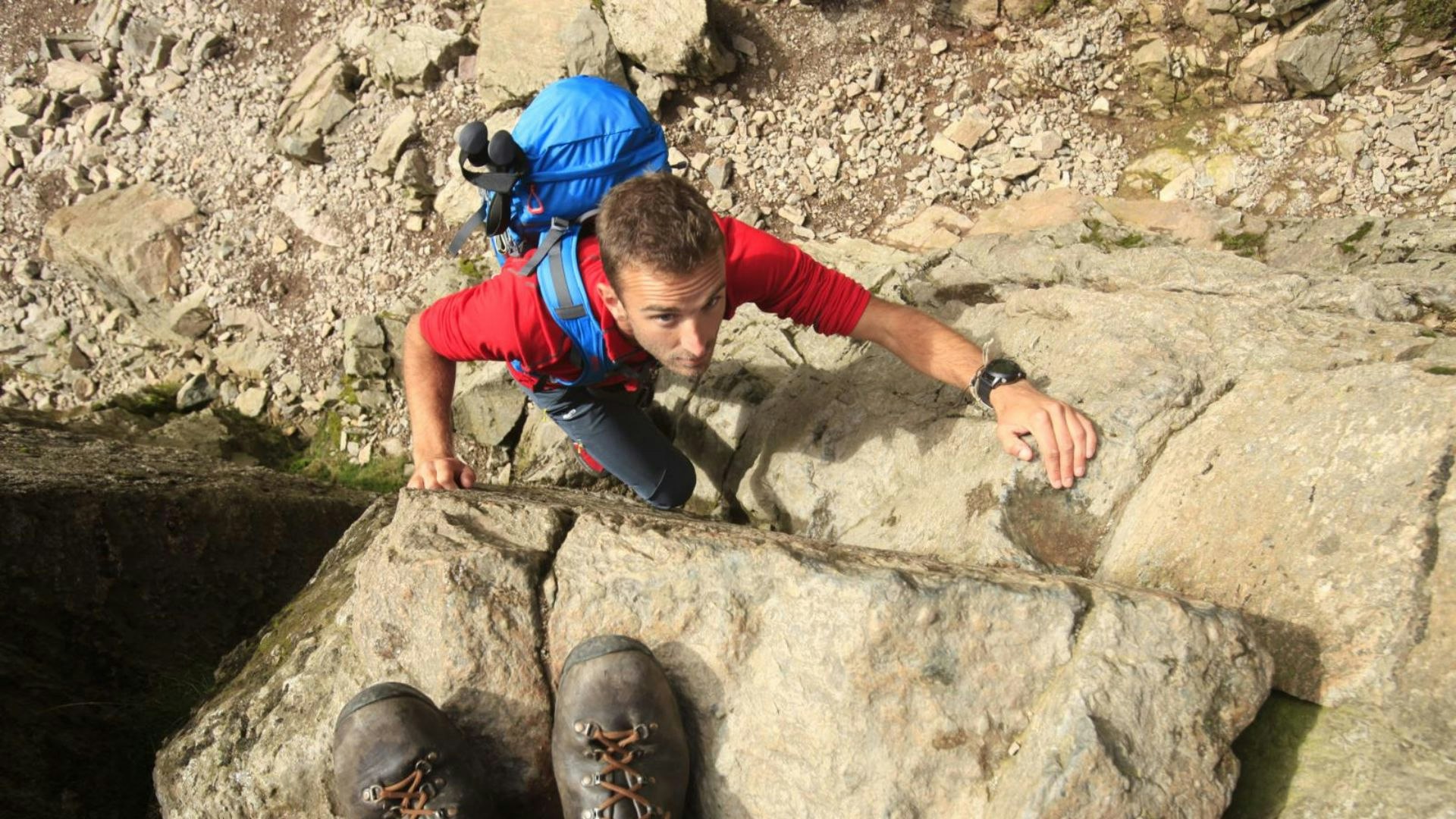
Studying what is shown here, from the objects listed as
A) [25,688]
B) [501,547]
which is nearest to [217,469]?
[25,688]

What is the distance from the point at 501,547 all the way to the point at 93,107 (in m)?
9.98

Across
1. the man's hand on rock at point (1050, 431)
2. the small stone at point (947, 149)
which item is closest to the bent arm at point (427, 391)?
the man's hand on rock at point (1050, 431)

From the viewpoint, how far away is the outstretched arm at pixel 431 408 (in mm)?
4328

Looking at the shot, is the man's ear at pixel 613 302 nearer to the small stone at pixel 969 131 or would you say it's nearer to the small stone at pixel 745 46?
the small stone at pixel 969 131

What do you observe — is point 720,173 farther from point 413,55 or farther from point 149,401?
point 149,401

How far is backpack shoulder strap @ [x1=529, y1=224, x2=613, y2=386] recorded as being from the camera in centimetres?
421

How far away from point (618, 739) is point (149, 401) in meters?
8.02

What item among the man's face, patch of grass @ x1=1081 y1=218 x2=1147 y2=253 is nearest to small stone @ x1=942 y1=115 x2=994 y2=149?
patch of grass @ x1=1081 y1=218 x2=1147 y2=253

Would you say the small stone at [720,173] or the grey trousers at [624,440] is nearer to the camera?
the grey trousers at [624,440]

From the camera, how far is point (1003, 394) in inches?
165

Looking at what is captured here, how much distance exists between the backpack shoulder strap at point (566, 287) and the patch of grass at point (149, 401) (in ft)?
21.9

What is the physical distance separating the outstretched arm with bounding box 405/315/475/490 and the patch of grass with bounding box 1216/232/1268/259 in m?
5.41

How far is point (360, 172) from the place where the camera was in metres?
9.19

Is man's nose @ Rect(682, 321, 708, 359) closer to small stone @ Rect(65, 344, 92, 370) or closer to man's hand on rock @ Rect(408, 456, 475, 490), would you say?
man's hand on rock @ Rect(408, 456, 475, 490)
